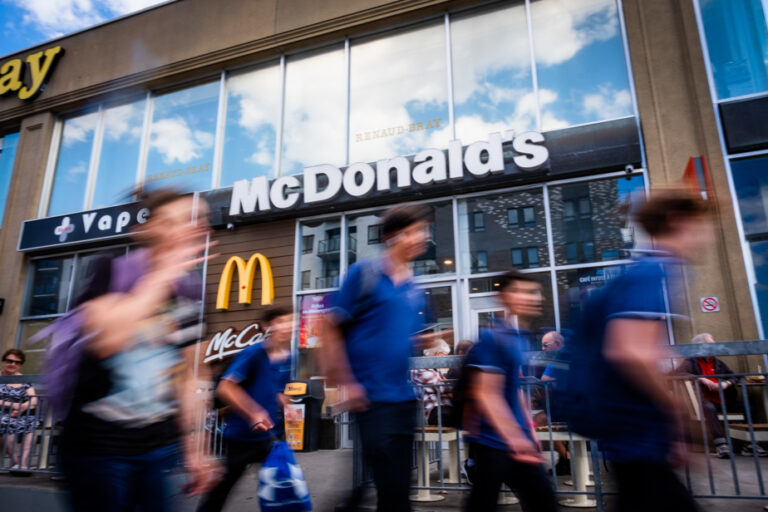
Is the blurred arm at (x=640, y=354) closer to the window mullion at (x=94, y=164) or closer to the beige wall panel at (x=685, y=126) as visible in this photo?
the beige wall panel at (x=685, y=126)

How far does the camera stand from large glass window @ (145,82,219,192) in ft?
43.3

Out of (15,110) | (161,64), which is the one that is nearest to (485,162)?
(161,64)

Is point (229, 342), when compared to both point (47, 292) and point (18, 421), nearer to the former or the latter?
point (18, 421)

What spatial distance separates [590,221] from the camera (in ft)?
30.6

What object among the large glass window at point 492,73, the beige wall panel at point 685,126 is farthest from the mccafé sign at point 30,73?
the beige wall panel at point 685,126

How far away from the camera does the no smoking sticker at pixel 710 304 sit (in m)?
8.15

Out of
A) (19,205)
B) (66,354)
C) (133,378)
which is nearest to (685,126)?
(133,378)

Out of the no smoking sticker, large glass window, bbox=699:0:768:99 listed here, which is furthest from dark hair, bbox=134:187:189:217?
large glass window, bbox=699:0:768:99

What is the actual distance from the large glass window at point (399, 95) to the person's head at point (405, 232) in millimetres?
8410

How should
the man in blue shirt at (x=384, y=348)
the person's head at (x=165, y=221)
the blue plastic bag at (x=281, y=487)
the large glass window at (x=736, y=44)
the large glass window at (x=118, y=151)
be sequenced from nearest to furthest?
the person's head at (x=165, y=221)
the man in blue shirt at (x=384, y=348)
the blue plastic bag at (x=281, y=487)
the large glass window at (x=736, y=44)
the large glass window at (x=118, y=151)

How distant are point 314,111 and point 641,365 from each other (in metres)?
11.5

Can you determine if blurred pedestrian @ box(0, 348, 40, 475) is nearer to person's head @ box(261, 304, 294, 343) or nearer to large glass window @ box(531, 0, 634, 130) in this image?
person's head @ box(261, 304, 294, 343)

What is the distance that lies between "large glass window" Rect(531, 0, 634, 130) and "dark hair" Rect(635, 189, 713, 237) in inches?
331

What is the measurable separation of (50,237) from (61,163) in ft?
8.55
